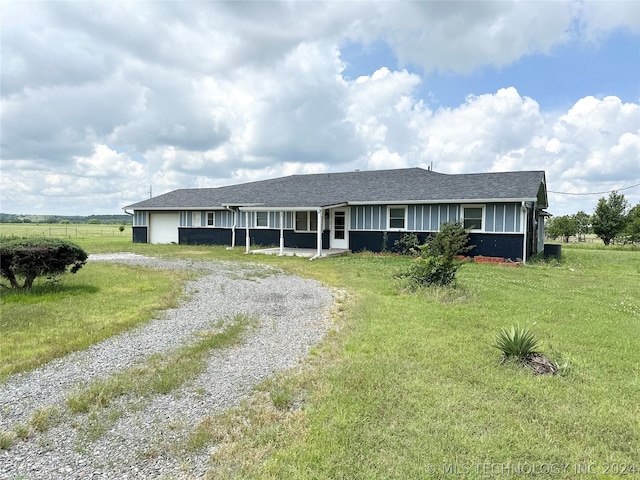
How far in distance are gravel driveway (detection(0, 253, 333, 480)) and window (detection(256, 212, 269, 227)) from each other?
508 inches

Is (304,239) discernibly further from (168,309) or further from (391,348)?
(391,348)

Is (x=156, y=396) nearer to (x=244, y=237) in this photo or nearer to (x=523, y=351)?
(x=523, y=351)

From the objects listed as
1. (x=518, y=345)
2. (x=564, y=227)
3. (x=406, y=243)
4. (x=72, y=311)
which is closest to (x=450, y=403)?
(x=518, y=345)

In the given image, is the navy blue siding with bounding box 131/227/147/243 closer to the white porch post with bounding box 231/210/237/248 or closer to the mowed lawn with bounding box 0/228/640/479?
the white porch post with bounding box 231/210/237/248

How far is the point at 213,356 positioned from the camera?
4680 millimetres

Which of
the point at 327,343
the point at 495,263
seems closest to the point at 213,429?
the point at 327,343

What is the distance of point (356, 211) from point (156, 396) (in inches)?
584

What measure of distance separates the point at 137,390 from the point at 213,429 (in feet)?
3.79

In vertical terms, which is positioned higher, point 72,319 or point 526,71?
point 526,71

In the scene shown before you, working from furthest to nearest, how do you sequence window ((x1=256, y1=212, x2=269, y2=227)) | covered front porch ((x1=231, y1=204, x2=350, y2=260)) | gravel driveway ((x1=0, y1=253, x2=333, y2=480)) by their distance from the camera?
1. window ((x1=256, y1=212, x2=269, y2=227))
2. covered front porch ((x1=231, y1=204, x2=350, y2=260))
3. gravel driveway ((x1=0, y1=253, x2=333, y2=480))

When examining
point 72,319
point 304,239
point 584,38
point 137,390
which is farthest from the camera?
point 304,239

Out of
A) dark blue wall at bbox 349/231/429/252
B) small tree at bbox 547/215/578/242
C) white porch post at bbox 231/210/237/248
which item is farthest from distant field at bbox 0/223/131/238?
small tree at bbox 547/215/578/242

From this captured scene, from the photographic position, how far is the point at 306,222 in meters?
19.1

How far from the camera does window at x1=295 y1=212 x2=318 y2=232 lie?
18922 millimetres
